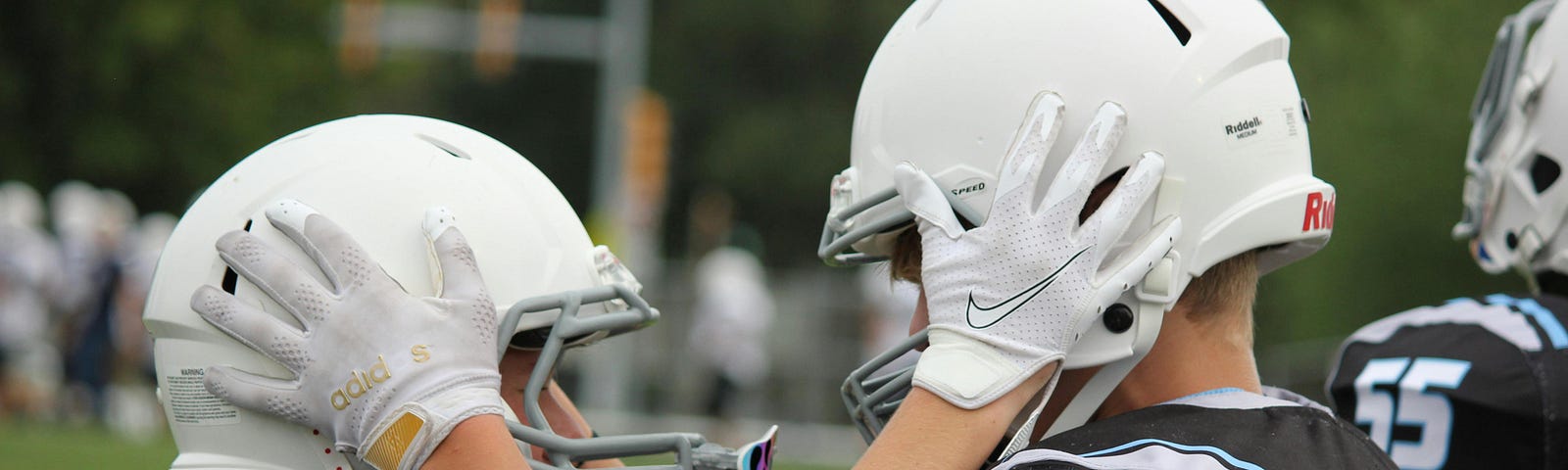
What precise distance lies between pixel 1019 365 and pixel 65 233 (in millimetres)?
17950

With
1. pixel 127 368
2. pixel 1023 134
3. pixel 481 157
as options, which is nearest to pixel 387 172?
pixel 481 157

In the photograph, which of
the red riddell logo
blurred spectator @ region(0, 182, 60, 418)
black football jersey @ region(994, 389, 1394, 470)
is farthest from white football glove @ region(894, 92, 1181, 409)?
blurred spectator @ region(0, 182, 60, 418)

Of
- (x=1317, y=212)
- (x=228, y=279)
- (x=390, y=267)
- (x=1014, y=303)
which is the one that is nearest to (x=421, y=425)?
(x=390, y=267)

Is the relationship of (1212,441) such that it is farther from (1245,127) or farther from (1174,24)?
(1174,24)

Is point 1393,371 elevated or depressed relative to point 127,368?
elevated

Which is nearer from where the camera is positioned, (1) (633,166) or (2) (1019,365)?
(2) (1019,365)

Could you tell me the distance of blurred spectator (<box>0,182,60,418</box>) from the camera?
15992 mm

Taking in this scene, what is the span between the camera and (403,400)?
8.27ft

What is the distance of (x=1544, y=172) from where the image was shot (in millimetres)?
3693

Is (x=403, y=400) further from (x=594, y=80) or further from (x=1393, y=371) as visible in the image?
(x=594, y=80)

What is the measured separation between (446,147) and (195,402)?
0.58 meters

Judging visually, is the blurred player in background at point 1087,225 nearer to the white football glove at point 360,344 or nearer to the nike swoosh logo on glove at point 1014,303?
the nike swoosh logo on glove at point 1014,303

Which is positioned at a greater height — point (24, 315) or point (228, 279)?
point (228, 279)

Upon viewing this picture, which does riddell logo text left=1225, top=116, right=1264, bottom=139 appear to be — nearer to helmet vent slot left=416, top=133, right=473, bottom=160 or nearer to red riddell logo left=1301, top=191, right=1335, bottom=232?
red riddell logo left=1301, top=191, right=1335, bottom=232
